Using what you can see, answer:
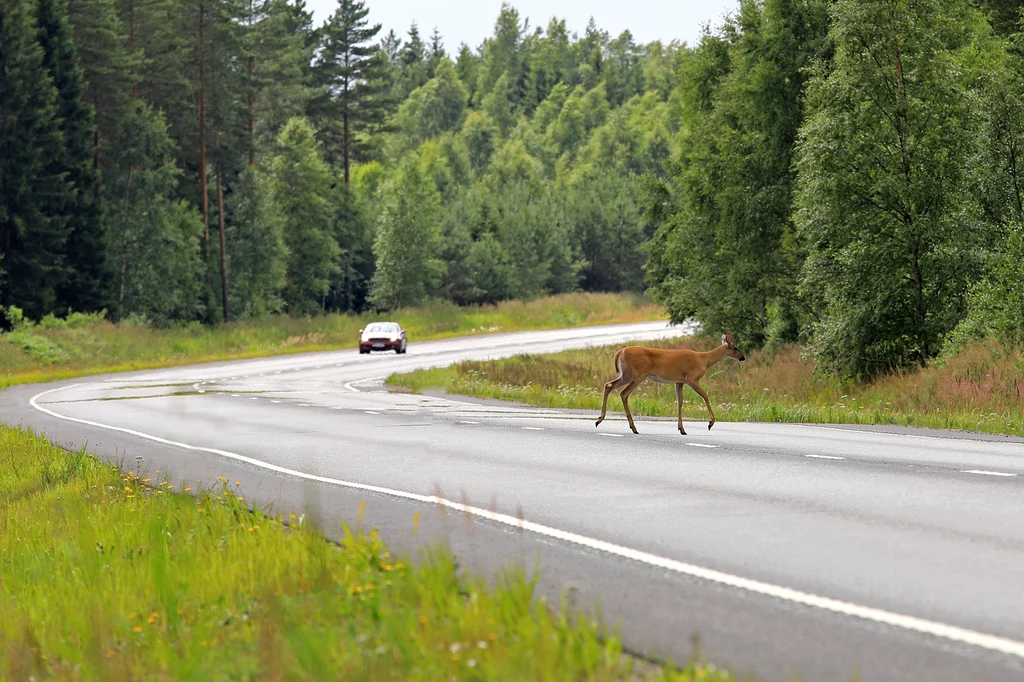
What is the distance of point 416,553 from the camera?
8.62 meters

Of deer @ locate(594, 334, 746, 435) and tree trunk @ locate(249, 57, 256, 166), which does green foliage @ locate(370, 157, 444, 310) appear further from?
deer @ locate(594, 334, 746, 435)

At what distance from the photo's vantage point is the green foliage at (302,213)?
87312 millimetres

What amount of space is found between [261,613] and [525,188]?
120311mm

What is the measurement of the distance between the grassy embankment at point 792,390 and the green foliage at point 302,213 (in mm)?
48609

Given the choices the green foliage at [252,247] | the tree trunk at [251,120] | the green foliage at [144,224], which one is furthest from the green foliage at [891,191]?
the green foliage at [252,247]

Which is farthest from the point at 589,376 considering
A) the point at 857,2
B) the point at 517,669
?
the point at 517,669

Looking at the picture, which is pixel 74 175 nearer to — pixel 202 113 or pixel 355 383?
pixel 202 113

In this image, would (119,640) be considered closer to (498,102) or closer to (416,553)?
(416,553)

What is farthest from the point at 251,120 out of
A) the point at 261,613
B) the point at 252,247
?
the point at 261,613

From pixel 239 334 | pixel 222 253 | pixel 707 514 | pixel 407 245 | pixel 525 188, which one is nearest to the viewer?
pixel 707 514

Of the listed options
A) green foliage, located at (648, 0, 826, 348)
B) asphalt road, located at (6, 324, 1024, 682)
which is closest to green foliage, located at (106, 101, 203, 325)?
green foliage, located at (648, 0, 826, 348)

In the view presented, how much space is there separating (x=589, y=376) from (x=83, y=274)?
33.8 m

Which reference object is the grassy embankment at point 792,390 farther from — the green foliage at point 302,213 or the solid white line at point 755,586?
the green foliage at point 302,213

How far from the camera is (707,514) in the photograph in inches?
394
